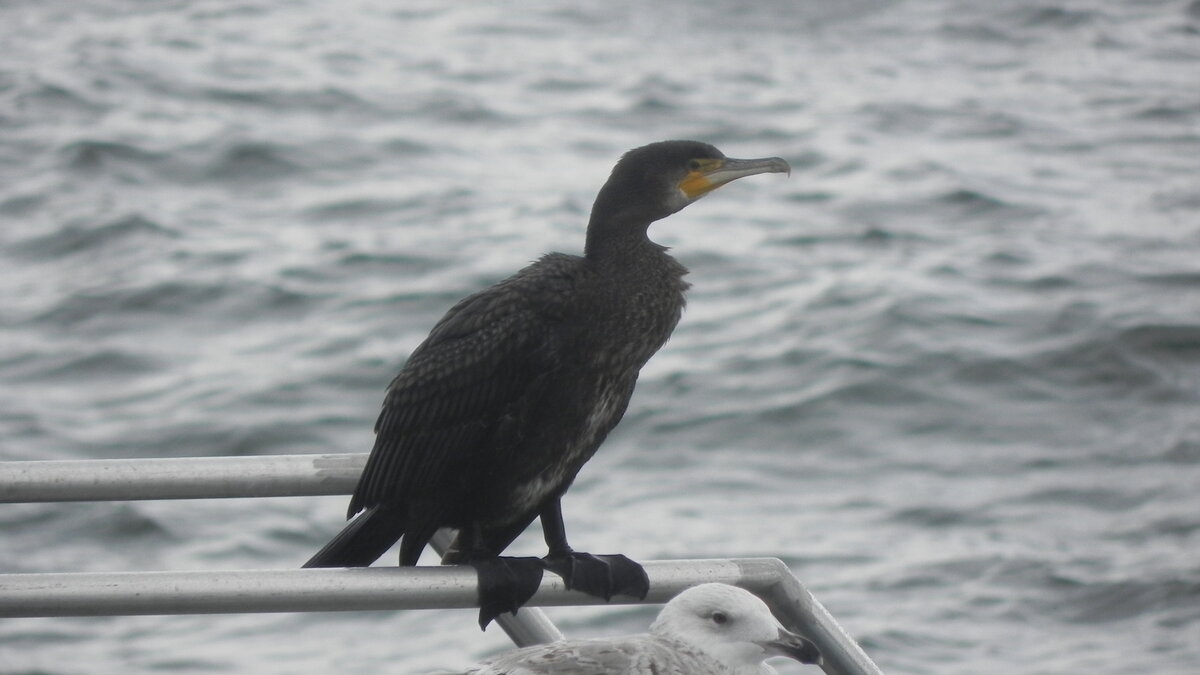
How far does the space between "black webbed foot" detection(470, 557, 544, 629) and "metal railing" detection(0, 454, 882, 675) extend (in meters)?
0.03

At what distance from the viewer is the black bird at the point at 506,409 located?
3420mm

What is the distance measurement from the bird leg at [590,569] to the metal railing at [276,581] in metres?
0.03

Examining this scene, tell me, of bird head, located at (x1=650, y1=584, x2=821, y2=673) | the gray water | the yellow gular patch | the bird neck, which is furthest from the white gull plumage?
the gray water

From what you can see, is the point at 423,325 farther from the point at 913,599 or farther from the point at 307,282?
the point at 913,599

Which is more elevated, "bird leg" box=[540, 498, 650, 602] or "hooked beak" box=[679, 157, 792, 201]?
"hooked beak" box=[679, 157, 792, 201]

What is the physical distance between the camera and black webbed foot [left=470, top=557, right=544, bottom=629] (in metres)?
3.01

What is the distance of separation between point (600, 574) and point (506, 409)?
16.6 inches

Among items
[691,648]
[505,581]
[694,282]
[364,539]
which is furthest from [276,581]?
[694,282]

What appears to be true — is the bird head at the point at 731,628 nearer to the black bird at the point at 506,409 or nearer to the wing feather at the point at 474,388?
the black bird at the point at 506,409

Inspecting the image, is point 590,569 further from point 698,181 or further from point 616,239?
point 698,181

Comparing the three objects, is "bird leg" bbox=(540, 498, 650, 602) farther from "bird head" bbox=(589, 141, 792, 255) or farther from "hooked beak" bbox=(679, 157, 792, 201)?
"hooked beak" bbox=(679, 157, 792, 201)

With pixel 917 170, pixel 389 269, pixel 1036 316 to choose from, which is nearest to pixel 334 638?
pixel 389 269

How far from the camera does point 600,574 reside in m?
3.20

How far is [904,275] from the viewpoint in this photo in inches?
421
